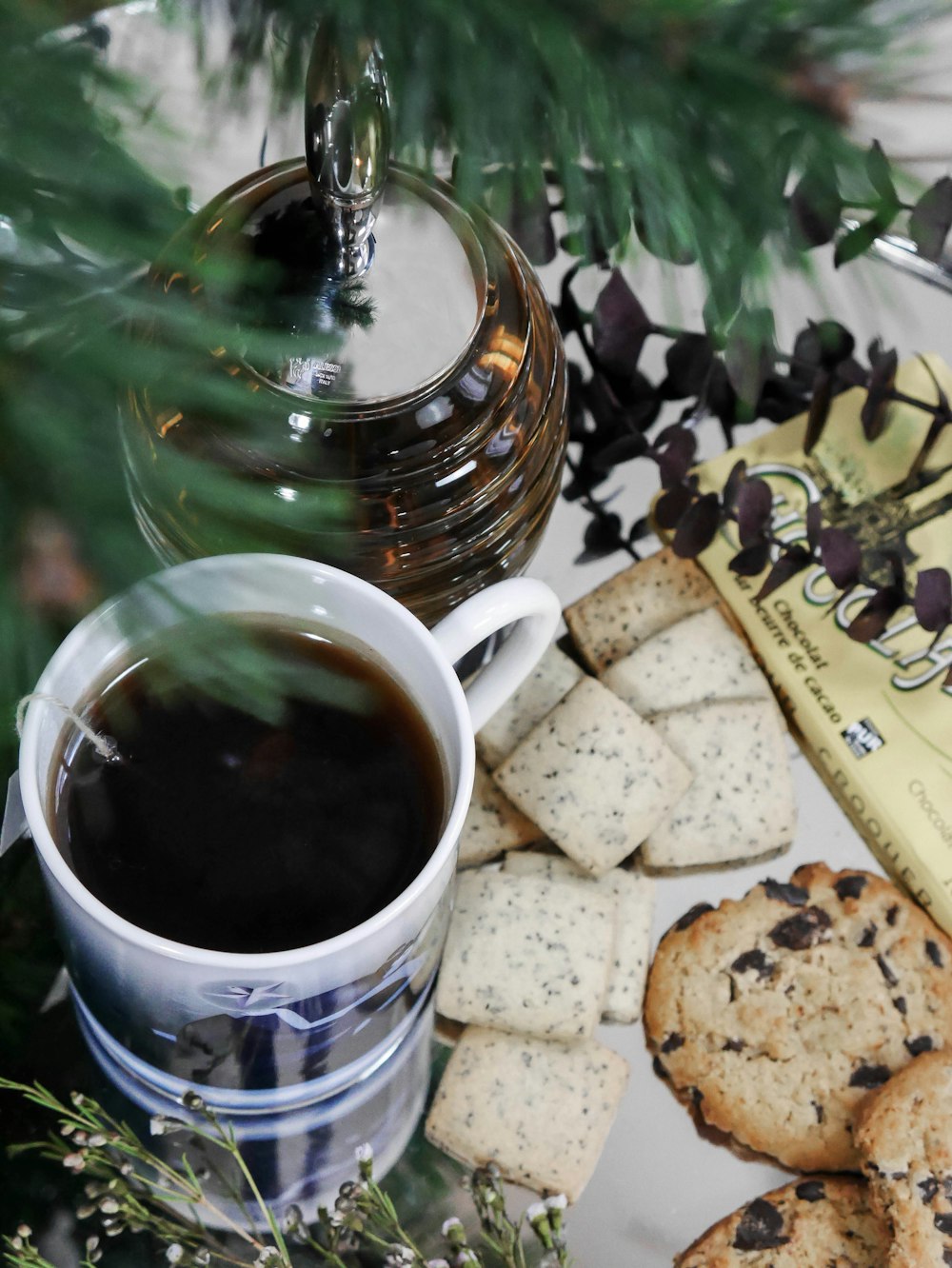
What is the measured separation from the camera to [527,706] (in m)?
0.76

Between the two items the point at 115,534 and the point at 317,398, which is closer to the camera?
the point at 115,534

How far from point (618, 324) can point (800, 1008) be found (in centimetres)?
40

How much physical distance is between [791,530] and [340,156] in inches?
16.7

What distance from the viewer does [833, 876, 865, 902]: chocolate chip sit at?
2.35ft

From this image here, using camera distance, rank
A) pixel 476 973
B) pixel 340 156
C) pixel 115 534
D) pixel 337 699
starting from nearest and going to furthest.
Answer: pixel 115 534
pixel 340 156
pixel 337 699
pixel 476 973

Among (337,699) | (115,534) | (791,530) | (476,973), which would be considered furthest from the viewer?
(791,530)

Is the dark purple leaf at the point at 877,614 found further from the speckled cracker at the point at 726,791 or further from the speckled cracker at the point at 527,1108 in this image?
the speckled cracker at the point at 527,1108

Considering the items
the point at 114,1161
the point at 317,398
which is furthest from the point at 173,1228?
the point at 317,398

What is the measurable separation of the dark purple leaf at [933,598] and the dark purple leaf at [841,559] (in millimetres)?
35

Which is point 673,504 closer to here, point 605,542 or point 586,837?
point 605,542

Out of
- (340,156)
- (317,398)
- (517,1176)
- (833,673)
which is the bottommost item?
(517,1176)

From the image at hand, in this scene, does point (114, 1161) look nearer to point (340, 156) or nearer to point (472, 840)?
point (472, 840)

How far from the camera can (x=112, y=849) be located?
1.79 feet

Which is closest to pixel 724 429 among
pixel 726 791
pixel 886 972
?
pixel 726 791
